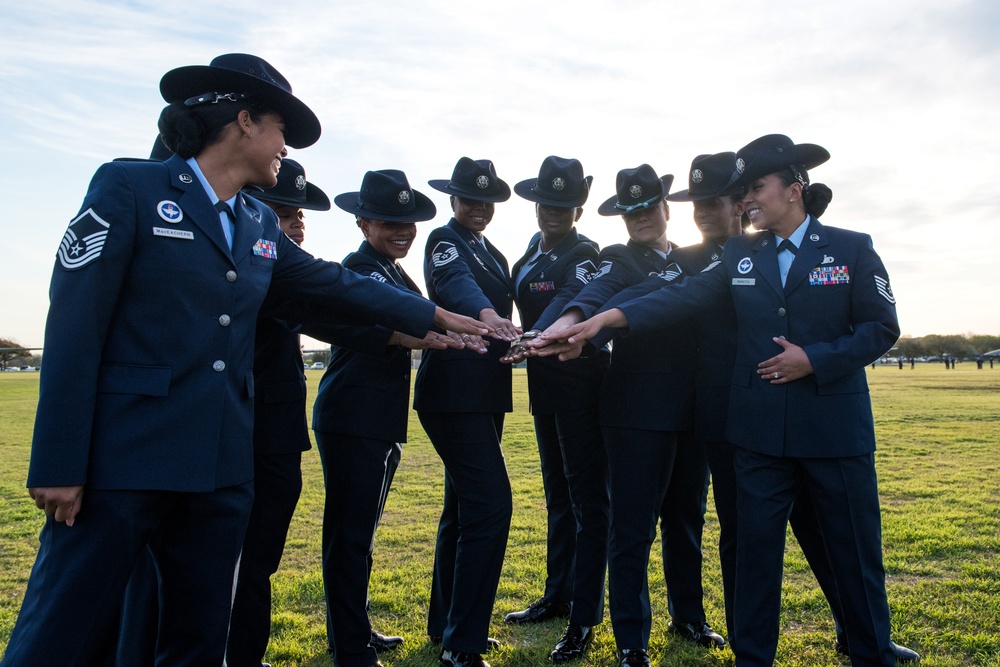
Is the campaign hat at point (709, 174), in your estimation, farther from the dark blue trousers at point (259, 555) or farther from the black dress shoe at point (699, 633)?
the dark blue trousers at point (259, 555)

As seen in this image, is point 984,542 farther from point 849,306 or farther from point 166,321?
point 166,321

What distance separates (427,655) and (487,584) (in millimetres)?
648

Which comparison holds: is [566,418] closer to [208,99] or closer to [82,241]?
[208,99]

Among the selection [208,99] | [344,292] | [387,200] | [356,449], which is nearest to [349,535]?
[356,449]

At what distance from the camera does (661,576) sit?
580cm

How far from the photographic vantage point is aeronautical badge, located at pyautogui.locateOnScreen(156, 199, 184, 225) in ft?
8.11

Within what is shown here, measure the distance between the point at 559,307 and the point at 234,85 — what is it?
2390 mm

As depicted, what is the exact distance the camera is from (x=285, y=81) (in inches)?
119

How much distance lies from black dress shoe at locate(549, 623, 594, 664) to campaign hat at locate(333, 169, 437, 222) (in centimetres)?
267

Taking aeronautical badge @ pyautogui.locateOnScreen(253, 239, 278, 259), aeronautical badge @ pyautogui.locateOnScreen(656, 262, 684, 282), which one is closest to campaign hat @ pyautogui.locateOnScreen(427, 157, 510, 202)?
aeronautical badge @ pyautogui.locateOnScreen(656, 262, 684, 282)

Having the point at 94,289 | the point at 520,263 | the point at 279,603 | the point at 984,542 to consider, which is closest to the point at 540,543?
the point at 279,603

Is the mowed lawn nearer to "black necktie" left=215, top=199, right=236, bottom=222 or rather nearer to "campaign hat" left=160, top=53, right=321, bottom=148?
"black necktie" left=215, top=199, right=236, bottom=222

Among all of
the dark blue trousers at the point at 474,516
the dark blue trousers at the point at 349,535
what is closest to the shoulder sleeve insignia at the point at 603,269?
the dark blue trousers at the point at 474,516

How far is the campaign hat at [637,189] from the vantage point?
4559 mm
